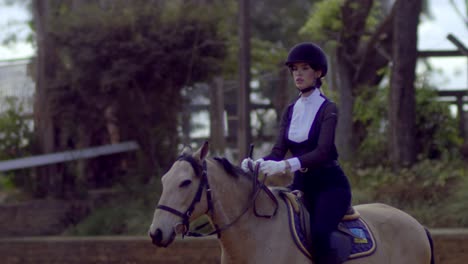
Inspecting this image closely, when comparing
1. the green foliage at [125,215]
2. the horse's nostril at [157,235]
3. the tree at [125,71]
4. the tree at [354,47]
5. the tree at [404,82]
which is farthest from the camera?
the tree at [354,47]

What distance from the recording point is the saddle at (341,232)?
5.52 m

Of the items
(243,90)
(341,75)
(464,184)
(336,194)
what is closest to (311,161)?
(336,194)

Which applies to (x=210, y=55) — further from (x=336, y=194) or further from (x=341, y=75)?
(x=336, y=194)

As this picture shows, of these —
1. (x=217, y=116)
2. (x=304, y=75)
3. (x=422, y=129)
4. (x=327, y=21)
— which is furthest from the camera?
(x=327, y=21)

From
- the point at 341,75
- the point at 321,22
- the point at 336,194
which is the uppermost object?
the point at 321,22

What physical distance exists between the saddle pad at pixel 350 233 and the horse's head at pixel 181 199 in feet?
2.18

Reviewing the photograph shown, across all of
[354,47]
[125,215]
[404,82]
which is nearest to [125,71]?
[125,215]

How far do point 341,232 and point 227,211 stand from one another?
867 mm

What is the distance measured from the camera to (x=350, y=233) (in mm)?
5738

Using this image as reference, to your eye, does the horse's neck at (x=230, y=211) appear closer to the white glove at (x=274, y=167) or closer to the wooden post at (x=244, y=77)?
the white glove at (x=274, y=167)

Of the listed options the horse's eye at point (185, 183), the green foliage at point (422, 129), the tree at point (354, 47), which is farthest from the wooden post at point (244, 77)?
the horse's eye at point (185, 183)

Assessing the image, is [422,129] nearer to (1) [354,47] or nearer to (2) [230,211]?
(1) [354,47]

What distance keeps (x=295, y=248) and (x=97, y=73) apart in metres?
8.33

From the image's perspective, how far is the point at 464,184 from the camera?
34.8 feet
